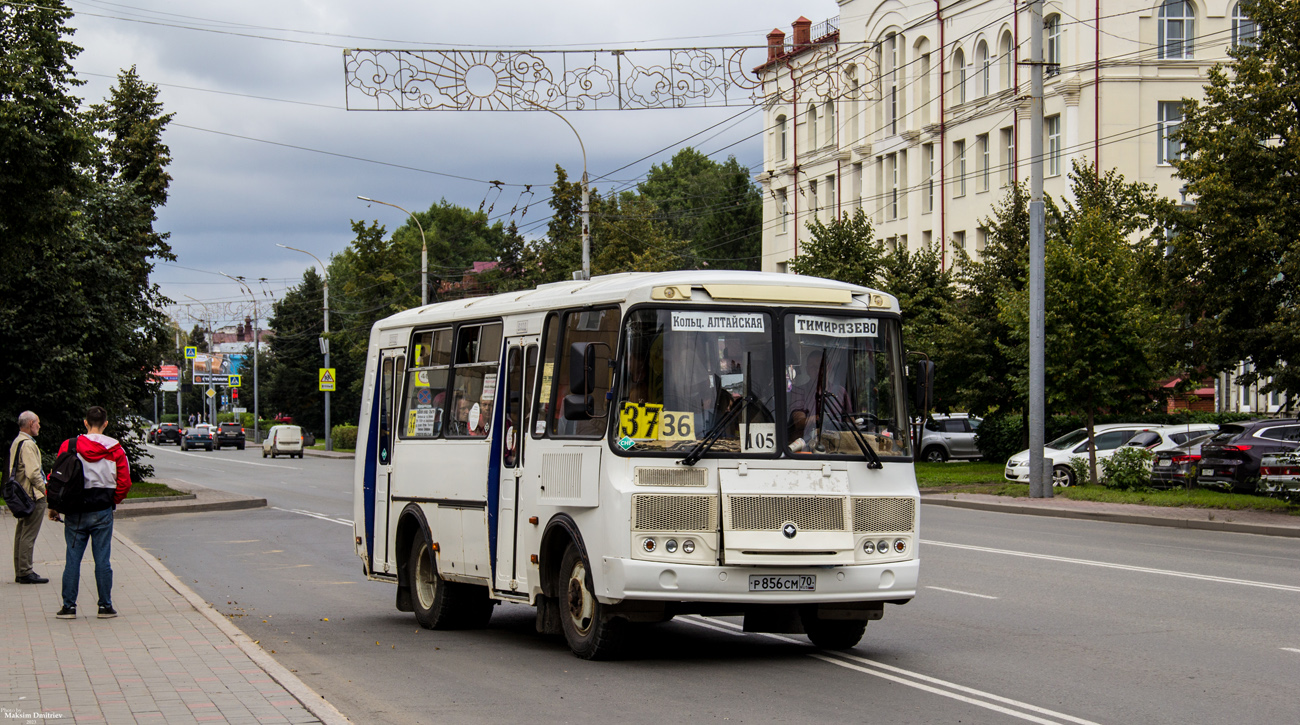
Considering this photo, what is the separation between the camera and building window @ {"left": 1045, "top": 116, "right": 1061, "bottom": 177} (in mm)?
48625

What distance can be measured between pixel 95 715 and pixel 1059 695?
18.1 feet

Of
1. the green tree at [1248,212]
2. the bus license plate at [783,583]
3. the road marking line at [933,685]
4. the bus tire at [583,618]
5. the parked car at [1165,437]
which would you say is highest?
the green tree at [1248,212]

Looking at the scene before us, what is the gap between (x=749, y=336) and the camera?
9.84 meters

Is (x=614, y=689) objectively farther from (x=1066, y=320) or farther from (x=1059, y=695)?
(x=1066, y=320)

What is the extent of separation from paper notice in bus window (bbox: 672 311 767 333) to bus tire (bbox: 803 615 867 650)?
2.17 meters

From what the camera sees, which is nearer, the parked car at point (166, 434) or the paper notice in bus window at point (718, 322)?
the paper notice in bus window at point (718, 322)

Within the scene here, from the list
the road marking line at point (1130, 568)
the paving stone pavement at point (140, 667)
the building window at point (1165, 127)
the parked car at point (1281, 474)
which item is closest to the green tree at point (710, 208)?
the building window at point (1165, 127)

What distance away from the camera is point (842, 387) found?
9.98m

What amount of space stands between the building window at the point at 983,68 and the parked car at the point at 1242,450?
26359 millimetres

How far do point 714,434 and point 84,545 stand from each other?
5.89 metres

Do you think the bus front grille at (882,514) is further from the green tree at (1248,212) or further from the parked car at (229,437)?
the parked car at (229,437)

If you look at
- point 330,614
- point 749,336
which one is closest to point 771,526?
point 749,336

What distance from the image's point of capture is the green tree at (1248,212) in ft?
77.4

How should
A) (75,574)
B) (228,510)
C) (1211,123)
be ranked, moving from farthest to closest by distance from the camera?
(228,510), (1211,123), (75,574)
